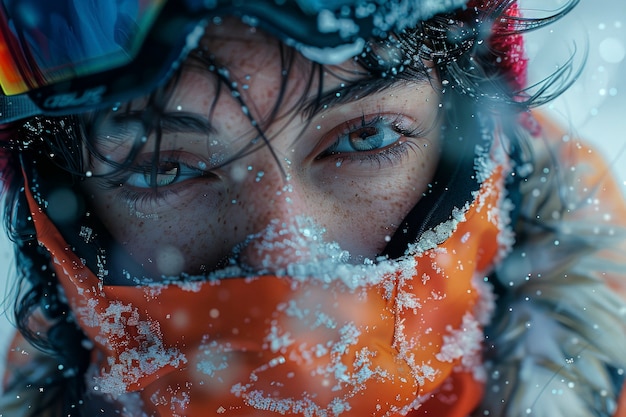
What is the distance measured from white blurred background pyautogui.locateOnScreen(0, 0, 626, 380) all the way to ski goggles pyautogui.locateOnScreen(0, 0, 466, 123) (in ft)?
4.12

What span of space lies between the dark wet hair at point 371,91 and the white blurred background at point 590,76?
26cm

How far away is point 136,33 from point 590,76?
246 cm

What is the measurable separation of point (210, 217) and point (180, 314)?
214 mm

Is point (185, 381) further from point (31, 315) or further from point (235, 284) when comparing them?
point (31, 315)

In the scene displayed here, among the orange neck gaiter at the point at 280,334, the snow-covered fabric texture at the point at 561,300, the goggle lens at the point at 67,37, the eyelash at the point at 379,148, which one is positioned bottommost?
the snow-covered fabric texture at the point at 561,300

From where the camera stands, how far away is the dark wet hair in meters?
1.26

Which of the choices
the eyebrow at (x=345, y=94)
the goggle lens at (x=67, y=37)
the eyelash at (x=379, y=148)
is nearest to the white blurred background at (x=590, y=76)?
the eyelash at (x=379, y=148)

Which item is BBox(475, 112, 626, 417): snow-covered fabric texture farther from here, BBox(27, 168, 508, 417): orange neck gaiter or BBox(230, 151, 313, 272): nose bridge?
BBox(230, 151, 313, 272): nose bridge

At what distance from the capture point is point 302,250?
50.3 inches

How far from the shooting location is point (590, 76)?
118 inches

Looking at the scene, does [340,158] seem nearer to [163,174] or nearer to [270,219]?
[270,219]

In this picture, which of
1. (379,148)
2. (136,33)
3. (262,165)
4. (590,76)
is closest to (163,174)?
(262,165)

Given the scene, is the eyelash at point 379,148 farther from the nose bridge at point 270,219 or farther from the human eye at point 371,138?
the nose bridge at point 270,219

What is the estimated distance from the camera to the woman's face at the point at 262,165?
3.94ft
